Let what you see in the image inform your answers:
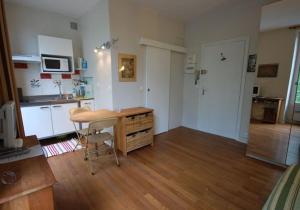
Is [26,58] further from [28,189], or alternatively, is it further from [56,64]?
[28,189]

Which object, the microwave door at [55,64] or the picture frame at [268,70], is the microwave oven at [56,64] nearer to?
the microwave door at [55,64]

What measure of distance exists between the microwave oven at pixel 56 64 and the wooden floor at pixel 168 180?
1806 mm

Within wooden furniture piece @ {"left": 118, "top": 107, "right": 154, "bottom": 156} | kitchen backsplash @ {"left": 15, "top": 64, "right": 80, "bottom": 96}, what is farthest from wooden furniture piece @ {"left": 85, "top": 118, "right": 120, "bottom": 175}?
→ kitchen backsplash @ {"left": 15, "top": 64, "right": 80, "bottom": 96}

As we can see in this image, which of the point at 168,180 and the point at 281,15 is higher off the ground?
the point at 281,15

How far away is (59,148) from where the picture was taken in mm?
3035

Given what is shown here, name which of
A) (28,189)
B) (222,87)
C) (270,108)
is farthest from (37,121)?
(270,108)

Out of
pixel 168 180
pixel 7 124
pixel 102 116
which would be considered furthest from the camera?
pixel 102 116

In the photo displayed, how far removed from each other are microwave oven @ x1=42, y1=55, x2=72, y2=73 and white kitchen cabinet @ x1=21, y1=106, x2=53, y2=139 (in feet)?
2.63

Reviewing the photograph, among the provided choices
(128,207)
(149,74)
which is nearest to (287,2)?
(149,74)

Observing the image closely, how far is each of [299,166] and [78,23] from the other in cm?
460

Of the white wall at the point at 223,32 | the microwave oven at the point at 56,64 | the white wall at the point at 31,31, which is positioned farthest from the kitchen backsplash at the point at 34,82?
the white wall at the point at 223,32

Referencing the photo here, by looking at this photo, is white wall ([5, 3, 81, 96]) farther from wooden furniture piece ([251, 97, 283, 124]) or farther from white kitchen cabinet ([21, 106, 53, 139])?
wooden furniture piece ([251, 97, 283, 124])

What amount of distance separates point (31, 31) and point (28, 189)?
3.59 metres

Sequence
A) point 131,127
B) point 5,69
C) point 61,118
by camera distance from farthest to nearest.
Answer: point 61,118, point 131,127, point 5,69
